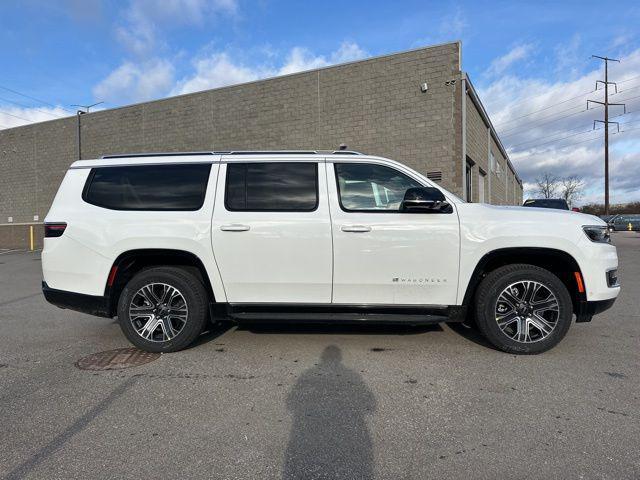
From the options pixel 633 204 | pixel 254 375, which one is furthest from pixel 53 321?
pixel 633 204

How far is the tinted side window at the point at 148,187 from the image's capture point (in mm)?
4605

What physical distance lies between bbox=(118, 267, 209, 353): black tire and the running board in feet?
0.66

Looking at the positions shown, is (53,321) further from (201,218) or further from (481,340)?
(481,340)

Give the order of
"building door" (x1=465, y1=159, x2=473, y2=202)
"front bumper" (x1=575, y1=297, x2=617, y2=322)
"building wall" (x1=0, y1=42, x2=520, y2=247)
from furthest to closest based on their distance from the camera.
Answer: "building door" (x1=465, y1=159, x2=473, y2=202) → "building wall" (x1=0, y1=42, x2=520, y2=247) → "front bumper" (x1=575, y1=297, x2=617, y2=322)

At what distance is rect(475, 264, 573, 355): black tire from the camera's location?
14.1 ft

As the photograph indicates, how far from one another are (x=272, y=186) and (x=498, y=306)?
2.62 m

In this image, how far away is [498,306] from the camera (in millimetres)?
4391

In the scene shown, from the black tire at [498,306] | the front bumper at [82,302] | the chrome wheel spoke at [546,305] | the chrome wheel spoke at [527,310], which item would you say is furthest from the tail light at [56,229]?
the chrome wheel spoke at [546,305]

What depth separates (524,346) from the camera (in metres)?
4.35

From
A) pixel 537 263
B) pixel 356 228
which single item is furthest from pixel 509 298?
pixel 356 228

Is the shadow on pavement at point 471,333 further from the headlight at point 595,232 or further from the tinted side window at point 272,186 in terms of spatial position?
the tinted side window at point 272,186

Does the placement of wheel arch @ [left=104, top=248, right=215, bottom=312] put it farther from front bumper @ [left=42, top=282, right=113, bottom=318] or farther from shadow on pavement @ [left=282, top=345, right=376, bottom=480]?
shadow on pavement @ [left=282, top=345, right=376, bottom=480]

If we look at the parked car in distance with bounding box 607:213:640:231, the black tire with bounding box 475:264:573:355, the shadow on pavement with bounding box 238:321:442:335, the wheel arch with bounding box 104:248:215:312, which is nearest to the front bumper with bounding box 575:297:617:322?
the black tire with bounding box 475:264:573:355

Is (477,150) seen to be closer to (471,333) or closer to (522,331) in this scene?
(471,333)
